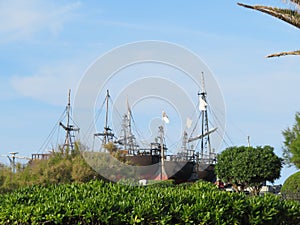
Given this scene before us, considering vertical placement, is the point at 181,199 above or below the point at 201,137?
below

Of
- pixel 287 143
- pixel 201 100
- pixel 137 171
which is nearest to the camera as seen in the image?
pixel 287 143

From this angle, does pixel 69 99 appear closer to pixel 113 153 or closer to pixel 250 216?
pixel 113 153

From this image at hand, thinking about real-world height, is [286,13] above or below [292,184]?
above

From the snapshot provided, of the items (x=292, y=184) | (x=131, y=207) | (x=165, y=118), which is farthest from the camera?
(x=165, y=118)

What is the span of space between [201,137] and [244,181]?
29.6 m

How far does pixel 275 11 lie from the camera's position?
50.5ft

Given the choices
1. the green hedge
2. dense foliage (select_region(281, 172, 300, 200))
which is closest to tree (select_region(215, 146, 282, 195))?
dense foliage (select_region(281, 172, 300, 200))

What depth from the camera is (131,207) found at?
8094mm

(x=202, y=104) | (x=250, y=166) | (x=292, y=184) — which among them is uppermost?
(x=202, y=104)

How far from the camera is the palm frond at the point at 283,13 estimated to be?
1514 cm

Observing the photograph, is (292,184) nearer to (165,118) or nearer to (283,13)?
(283,13)

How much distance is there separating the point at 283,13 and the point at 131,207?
9363mm

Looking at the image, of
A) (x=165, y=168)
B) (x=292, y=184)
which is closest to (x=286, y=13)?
(x=292, y=184)

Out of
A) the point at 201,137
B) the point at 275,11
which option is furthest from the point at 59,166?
the point at 201,137
